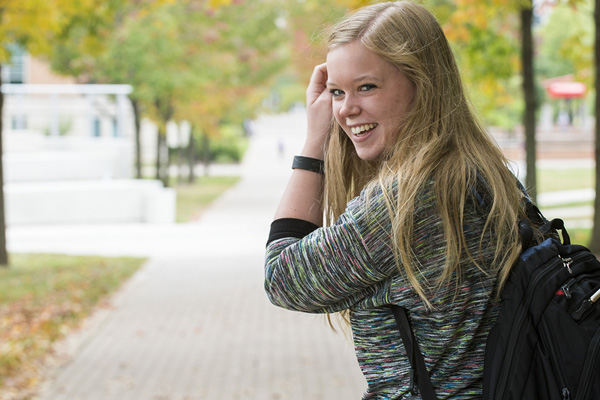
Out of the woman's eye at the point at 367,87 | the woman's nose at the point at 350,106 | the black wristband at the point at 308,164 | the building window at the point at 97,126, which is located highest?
the building window at the point at 97,126

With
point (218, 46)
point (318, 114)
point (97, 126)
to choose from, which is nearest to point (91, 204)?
point (218, 46)

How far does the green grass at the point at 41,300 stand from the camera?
750cm

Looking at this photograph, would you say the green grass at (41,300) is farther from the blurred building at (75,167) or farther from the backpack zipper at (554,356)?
the backpack zipper at (554,356)

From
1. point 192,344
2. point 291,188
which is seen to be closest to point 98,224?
point 192,344

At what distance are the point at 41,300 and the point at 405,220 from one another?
952 cm

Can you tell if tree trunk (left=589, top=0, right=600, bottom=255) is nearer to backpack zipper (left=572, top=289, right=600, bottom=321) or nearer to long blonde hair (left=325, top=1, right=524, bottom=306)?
long blonde hair (left=325, top=1, right=524, bottom=306)

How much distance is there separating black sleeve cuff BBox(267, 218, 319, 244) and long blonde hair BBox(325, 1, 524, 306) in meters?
0.12

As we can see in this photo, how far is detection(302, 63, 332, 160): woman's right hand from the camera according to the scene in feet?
6.74

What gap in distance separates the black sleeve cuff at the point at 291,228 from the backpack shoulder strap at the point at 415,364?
29 cm

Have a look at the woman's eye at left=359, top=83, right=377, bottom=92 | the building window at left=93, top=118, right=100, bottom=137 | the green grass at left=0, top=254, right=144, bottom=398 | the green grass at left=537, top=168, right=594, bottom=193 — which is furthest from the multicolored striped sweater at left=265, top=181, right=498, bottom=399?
the building window at left=93, top=118, right=100, bottom=137

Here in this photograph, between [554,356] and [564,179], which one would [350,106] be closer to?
[554,356]

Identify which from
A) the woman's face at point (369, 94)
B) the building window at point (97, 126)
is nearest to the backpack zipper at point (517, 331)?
the woman's face at point (369, 94)

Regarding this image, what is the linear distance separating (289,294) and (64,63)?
2223cm

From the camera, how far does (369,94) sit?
1.92 meters
